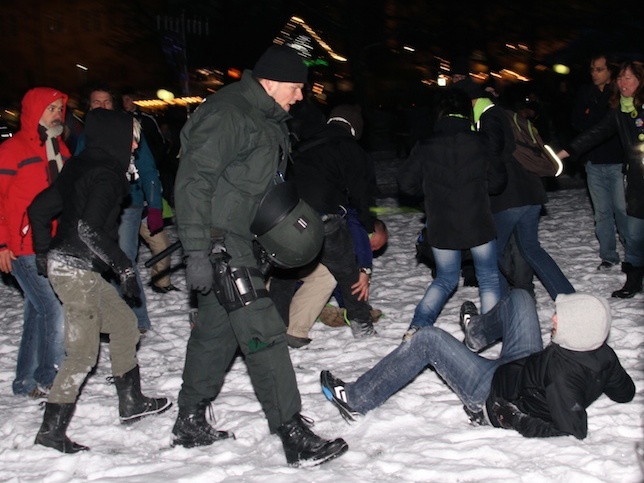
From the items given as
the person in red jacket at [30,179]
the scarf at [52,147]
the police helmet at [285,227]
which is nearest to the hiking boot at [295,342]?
the person in red jacket at [30,179]

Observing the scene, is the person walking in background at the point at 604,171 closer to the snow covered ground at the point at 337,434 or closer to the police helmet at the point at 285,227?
the snow covered ground at the point at 337,434

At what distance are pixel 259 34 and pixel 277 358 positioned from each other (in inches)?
1034

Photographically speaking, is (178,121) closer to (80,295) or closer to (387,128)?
Answer: (387,128)

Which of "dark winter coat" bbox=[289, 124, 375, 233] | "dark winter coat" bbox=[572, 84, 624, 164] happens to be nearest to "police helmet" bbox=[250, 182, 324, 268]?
"dark winter coat" bbox=[289, 124, 375, 233]

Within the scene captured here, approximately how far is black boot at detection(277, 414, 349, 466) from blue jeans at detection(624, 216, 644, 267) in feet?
12.2

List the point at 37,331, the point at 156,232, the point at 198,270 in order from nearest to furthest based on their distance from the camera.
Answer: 1. the point at 198,270
2. the point at 37,331
3. the point at 156,232

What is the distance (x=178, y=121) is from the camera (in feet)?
51.5

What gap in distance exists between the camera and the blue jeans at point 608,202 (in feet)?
24.8

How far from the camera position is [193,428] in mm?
4473

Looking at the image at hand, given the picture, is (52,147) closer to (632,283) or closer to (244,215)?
(244,215)

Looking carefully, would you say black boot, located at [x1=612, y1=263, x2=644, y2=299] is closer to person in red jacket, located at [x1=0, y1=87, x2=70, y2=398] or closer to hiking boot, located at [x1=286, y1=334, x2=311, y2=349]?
hiking boot, located at [x1=286, y1=334, x2=311, y2=349]

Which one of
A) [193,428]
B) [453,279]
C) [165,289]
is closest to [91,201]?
[193,428]

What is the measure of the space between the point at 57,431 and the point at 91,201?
51.7 inches

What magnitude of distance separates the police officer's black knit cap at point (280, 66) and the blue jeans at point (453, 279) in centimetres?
207
